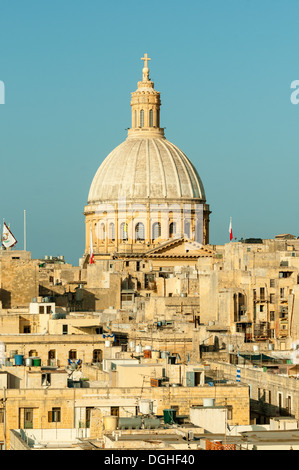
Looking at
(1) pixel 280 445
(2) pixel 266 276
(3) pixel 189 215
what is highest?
(3) pixel 189 215

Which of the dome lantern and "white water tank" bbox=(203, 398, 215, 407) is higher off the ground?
the dome lantern

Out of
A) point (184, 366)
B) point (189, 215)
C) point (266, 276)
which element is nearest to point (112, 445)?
point (184, 366)

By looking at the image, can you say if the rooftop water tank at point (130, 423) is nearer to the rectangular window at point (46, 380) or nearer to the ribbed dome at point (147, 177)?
the rectangular window at point (46, 380)

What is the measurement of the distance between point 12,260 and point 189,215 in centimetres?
4440

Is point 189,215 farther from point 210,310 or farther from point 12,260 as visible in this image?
point 210,310

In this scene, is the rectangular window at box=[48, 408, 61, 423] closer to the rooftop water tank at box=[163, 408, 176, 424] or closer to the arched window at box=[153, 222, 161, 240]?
the rooftop water tank at box=[163, 408, 176, 424]

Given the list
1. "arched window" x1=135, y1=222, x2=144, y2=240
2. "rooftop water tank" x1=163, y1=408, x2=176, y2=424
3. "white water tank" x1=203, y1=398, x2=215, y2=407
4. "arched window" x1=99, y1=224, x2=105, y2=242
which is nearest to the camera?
"rooftop water tank" x1=163, y1=408, x2=176, y2=424

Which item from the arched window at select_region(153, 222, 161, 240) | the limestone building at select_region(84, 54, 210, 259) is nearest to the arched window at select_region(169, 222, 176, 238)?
the limestone building at select_region(84, 54, 210, 259)

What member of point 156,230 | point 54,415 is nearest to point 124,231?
point 156,230

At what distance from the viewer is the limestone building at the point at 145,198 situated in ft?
350

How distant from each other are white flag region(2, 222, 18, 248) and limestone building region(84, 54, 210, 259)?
28.3m

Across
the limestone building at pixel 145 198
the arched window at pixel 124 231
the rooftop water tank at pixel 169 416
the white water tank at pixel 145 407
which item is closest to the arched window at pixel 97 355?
the white water tank at pixel 145 407

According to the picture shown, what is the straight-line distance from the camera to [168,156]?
362 ft

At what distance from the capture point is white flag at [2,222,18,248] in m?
75.9
